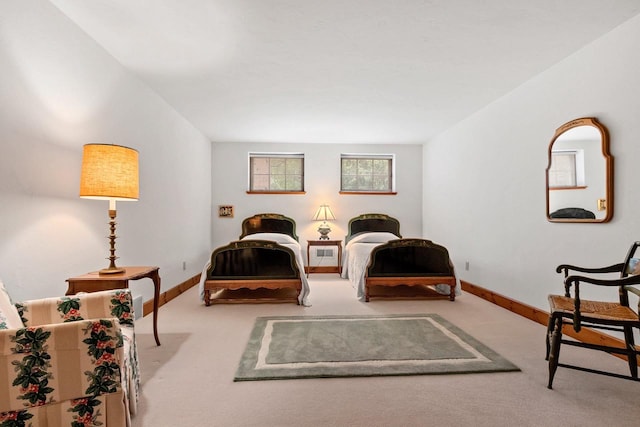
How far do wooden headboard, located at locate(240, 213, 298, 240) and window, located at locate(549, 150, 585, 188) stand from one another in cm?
399

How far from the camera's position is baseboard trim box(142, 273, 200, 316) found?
3.41 meters

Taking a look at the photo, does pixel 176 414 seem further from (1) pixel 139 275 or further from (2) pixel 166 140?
(2) pixel 166 140

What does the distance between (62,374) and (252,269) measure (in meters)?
2.66

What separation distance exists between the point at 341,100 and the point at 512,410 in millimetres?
3320

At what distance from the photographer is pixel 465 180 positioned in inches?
186

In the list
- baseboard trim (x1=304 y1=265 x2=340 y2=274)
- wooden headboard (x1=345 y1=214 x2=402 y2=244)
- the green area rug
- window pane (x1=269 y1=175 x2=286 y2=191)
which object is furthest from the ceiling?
baseboard trim (x1=304 y1=265 x2=340 y2=274)

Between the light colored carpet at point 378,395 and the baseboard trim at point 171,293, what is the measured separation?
69 centimetres

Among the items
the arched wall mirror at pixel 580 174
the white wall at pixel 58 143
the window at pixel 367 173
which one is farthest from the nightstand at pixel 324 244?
the arched wall mirror at pixel 580 174

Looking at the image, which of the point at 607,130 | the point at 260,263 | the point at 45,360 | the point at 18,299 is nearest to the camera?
the point at 45,360

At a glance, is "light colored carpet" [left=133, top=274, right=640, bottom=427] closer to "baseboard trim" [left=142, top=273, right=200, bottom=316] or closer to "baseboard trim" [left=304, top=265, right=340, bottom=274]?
"baseboard trim" [left=142, top=273, right=200, bottom=316]

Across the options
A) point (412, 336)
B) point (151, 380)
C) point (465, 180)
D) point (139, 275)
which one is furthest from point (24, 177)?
point (465, 180)

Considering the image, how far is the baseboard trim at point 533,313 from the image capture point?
252 centimetres

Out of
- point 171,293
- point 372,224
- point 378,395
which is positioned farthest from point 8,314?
point 372,224

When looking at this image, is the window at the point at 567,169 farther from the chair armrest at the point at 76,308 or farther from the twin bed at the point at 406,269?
the chair armrest at the point at 76,308
